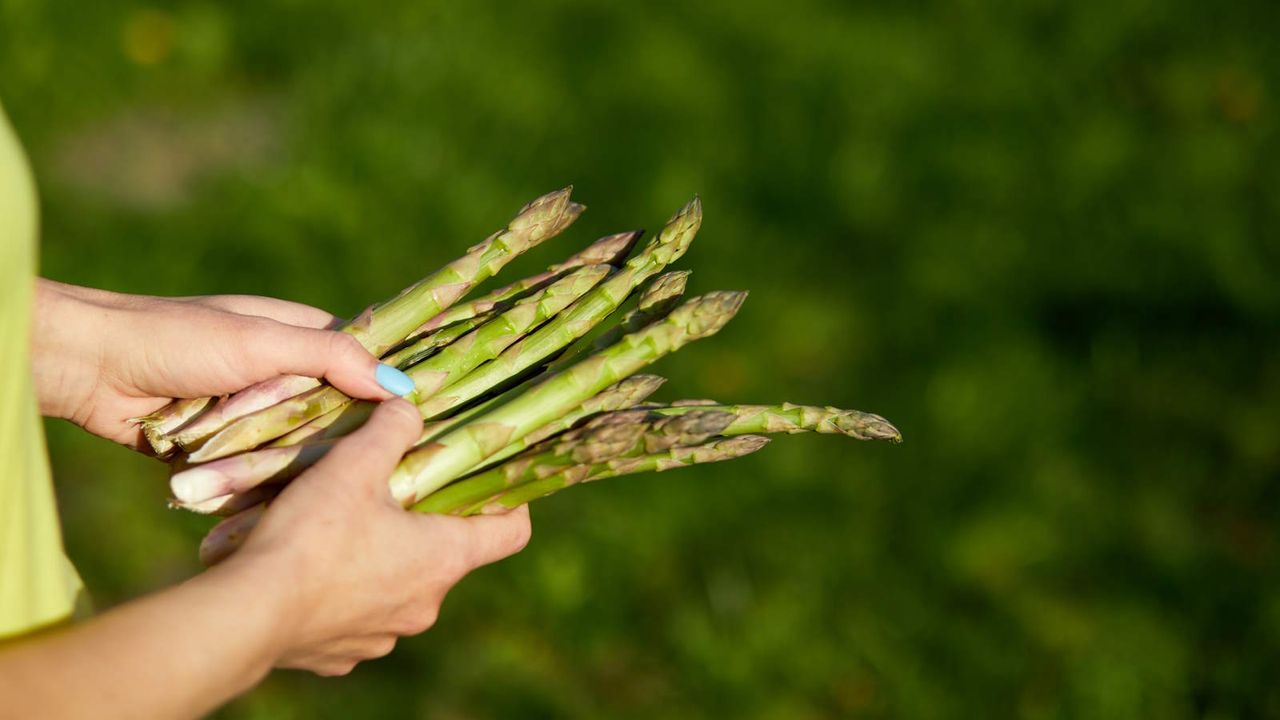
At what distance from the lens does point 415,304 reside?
9.95 ft

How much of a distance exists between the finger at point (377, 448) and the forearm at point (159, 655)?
0.97 ft

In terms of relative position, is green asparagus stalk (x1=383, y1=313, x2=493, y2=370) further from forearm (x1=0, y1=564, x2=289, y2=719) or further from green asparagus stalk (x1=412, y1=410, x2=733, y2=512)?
forearm (x1=0, y1=564, x2=289, y2=719)

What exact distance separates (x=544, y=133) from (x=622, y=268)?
3.30 metres

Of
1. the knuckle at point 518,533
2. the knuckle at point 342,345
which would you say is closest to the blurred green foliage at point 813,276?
the knuckle at point 518,533

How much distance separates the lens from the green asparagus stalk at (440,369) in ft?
9.16

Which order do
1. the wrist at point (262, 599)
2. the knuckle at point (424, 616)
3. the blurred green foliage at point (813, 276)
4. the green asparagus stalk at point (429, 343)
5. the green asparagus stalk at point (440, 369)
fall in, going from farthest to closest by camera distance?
the blurred green foliage at point (813, 276) → the green asparagus stalk at point (429, 343) → the green asparagus stalk at point (440, 369) → the knuckle at point (424, 616) → the wrist at point (262, 599)

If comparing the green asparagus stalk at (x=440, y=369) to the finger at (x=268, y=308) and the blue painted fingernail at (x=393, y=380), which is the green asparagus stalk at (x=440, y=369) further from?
the finger at (x=268, y=308)

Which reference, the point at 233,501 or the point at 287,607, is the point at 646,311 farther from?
the point at 287,607

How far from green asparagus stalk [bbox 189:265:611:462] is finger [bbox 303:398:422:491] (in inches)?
11.7

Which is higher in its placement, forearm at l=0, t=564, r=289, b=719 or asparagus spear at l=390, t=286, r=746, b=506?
asparagus spear at l=390, t=286, r=746, b=506

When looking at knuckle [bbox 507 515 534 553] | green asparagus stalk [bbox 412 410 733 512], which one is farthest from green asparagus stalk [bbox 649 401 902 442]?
knuckle [bbox 507 515 534 553]

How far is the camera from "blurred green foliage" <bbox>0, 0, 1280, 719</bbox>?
15.1 ft

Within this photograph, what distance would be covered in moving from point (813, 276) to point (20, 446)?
14.7 ft

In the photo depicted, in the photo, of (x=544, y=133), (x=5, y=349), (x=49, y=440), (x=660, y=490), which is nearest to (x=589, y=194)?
(x=544, y=133)
